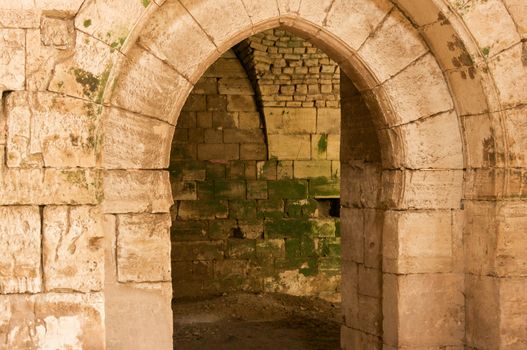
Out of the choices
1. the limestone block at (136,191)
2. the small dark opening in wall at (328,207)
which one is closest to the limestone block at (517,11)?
the limestone block at (136,191)

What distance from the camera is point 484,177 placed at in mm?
4609

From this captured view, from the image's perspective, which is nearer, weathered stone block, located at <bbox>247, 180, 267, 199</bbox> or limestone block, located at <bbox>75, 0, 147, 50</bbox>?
limestone block, located at <bbox>75, 0, 147, 50</bbox>

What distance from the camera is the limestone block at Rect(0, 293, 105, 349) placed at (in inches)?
141

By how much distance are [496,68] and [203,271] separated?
634cm

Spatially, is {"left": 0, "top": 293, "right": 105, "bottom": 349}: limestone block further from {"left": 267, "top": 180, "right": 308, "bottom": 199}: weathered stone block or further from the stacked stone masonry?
{"left": 267, "top": 180, "right": 308, "bottom": 199}: weathered stone block

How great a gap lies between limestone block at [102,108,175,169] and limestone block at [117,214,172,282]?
0.33m

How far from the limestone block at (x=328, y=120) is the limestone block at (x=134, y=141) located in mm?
5940

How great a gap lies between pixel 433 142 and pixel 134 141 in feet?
6.85

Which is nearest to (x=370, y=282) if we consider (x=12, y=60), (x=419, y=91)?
(x=419, y=91)

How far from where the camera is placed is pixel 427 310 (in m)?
4.77

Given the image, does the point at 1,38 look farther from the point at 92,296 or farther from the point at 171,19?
the point at 92,296

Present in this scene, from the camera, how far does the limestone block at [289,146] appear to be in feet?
32.8

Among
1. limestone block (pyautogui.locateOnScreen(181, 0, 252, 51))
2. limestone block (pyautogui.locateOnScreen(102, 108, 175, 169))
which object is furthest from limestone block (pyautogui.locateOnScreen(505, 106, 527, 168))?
limestone block (pyautogui.locateOnScreen(102, 108, 175, 169))

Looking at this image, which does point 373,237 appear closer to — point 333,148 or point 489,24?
point 489,24
